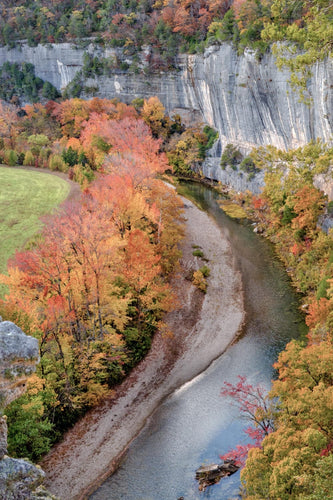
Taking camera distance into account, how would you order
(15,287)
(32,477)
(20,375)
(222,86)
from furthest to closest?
1. (222,86)
2. (15,287)
3. (32,477)
4. (20,375)

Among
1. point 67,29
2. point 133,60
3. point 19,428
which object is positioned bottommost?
point 19,428

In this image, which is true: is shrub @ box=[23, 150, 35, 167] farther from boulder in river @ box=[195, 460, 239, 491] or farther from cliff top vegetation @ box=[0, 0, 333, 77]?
boulder in river @ box=[195, 460, 239, 491]

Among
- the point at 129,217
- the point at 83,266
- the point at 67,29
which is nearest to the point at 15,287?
the point at 83,266

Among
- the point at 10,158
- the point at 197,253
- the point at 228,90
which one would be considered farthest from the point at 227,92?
the point at 10,158

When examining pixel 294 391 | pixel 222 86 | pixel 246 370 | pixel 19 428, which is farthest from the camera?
pixel 222 86

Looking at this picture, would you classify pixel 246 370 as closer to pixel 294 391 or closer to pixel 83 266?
pixel 294 391

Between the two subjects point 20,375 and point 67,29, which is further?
point 67,29
